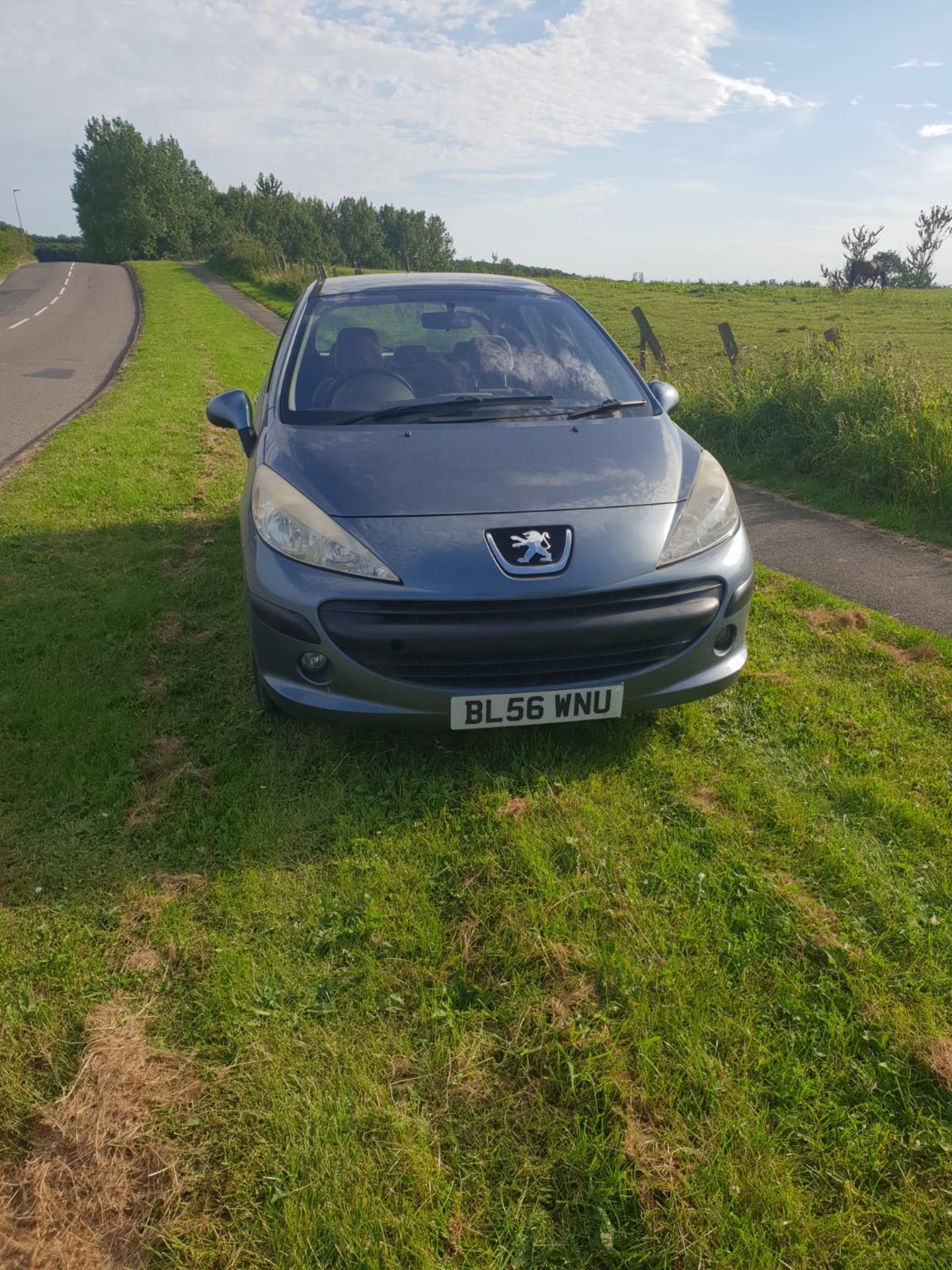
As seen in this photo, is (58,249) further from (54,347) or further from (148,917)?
(148,917)

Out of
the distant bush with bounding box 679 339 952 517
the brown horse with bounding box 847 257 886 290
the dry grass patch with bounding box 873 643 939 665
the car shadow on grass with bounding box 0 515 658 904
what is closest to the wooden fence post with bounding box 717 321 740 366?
the distant bush with bounding box 679 339 952 517

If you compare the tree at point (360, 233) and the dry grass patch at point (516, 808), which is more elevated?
the tree at point (360, 233)

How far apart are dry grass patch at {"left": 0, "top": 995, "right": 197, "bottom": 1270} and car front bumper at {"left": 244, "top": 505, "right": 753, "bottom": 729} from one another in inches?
45.6

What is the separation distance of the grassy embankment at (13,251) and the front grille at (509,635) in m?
46.5

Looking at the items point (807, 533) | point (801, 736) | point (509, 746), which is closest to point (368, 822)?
point (509, 746)

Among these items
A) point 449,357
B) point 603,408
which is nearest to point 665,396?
point 603,408

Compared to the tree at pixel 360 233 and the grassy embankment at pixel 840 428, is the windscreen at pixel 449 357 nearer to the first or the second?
the grassy embankment at pixel 840 428

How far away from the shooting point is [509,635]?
2656 mm

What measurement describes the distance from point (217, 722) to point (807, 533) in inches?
182

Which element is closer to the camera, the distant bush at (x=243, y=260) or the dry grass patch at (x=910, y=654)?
the dry grass patch at (x=910, y=654)

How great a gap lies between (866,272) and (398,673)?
41.4 meters

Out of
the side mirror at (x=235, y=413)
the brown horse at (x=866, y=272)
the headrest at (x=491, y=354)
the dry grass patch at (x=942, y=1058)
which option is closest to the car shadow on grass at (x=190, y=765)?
the side mirror at (x=235, y=413)

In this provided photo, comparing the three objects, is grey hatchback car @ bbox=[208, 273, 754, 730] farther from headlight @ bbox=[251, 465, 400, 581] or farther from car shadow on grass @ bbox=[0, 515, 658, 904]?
car shadow on grass @ bbox=[0, 515, 658, 904]

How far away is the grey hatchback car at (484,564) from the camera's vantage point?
269 centimetres
